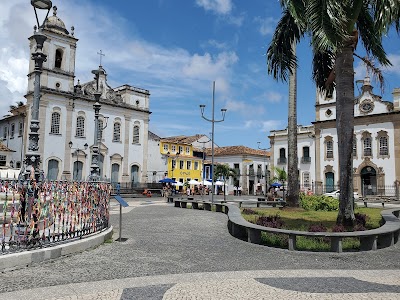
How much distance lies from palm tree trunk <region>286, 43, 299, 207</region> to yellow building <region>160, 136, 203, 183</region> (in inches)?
1301

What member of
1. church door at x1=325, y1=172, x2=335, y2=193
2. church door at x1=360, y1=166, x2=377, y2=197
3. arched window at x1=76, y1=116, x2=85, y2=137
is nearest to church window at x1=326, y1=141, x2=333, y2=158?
church door at x1=325, y1=172, x2=335, y2=193

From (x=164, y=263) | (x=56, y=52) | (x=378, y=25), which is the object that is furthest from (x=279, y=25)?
(x=56, y=52)

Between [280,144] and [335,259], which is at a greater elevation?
[280,144]

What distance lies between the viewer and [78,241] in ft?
25.5

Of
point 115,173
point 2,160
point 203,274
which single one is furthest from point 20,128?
point 203,274

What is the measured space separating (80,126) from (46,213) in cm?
3162

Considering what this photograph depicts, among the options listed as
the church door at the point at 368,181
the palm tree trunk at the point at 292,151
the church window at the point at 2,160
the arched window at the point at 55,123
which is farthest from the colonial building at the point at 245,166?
the palm tree trunk at the point at 292,151

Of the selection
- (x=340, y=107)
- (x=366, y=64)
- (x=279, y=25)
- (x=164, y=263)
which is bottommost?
(x=164, y=263)

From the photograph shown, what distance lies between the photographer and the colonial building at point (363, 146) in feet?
125

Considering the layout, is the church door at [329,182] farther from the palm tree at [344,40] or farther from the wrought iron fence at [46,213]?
the wrought iron fence at [46,213]

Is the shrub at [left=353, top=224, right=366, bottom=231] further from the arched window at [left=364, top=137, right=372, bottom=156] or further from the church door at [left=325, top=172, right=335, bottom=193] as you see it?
→ the church door at [left=325, top=172, right=335, bottom=193]

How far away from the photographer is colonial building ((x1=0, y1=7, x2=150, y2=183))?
114ft

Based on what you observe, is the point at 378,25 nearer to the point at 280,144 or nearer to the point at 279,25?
the point at 279,25

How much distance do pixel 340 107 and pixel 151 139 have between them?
40.4 metres
